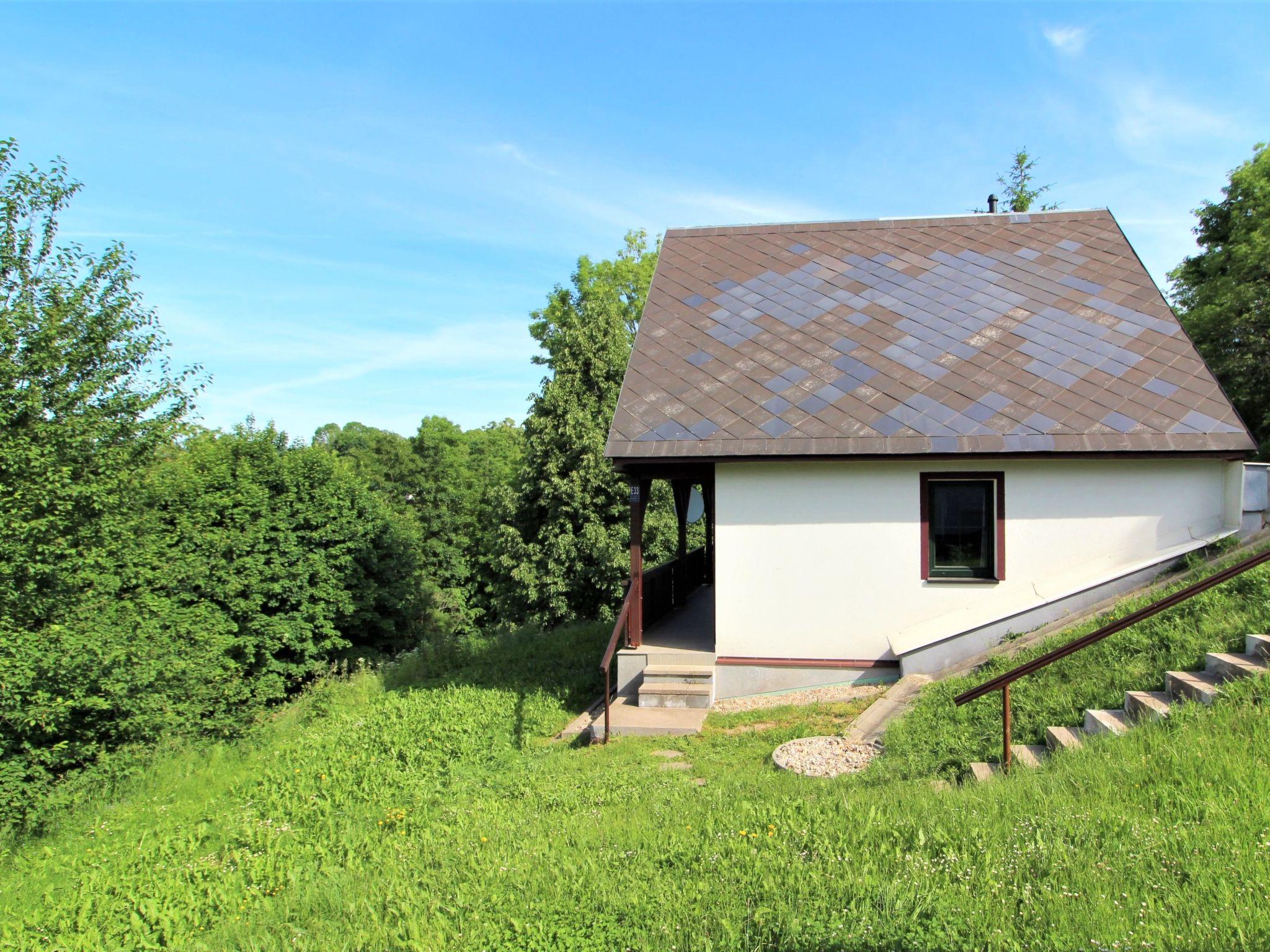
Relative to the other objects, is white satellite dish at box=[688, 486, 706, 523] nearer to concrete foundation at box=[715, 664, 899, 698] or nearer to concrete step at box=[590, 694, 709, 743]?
concrete foundation at box=[715, 664, 899, 698]

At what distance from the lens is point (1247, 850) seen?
3344 mm

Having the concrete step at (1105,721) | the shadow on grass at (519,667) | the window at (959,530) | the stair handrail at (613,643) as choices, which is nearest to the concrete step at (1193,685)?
the concrete step at (1105,721)

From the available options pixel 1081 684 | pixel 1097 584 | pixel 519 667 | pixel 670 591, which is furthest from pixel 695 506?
pixel 1081 684

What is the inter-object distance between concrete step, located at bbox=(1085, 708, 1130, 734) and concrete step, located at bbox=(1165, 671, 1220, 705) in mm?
396

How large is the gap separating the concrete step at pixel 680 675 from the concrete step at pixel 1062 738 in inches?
153

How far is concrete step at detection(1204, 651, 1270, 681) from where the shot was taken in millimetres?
5203

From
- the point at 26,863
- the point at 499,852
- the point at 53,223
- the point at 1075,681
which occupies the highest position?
the point at 53,223

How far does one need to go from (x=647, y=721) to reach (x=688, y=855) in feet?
13.3

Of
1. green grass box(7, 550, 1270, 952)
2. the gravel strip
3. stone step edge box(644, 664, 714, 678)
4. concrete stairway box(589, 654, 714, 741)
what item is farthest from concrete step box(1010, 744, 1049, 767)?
stone step edge box(644, 664, 714, 678)

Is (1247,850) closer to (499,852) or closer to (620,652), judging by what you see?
(499,852)

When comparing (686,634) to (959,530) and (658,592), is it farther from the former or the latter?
(959,530)

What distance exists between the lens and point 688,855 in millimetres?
4156

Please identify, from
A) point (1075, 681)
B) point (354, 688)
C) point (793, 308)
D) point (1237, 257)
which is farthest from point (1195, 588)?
point (1237, 257)

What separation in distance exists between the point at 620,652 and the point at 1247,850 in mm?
6859
